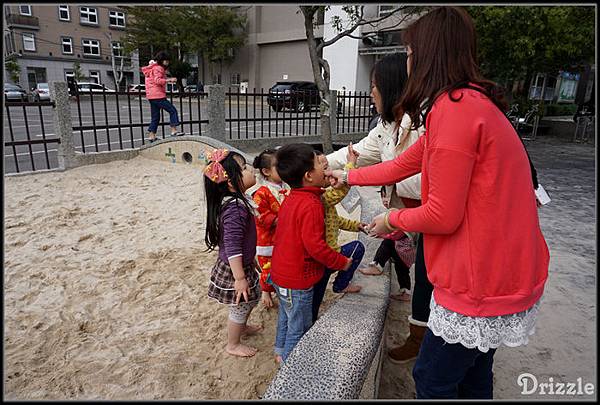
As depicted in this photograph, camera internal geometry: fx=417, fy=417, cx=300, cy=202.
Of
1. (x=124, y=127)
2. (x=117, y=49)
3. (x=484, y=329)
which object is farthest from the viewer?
(x=117, y=49)

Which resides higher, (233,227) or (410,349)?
(233,227)

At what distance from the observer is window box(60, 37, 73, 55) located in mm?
33859

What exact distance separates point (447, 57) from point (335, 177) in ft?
2.79

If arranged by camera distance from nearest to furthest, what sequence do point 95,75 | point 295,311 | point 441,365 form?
point 441,365 < point 295,311 < point 95,75

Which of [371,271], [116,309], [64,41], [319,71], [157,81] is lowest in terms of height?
[116,309]

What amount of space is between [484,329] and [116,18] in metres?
42.1

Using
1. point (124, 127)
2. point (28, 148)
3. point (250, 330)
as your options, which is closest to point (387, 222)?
point (250, 330)

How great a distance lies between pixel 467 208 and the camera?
120 cm

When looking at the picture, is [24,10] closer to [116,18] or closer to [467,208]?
[116,18]

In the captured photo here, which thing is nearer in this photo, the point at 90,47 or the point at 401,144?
the point at 401,144

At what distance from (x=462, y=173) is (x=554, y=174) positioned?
798 cm

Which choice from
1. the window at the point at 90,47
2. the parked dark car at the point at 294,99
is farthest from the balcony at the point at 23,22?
the parked dark car at the point at 294,99

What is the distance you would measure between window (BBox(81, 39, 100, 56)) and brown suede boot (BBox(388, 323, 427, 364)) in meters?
39.7

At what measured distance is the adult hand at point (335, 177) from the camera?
1.99 meters
